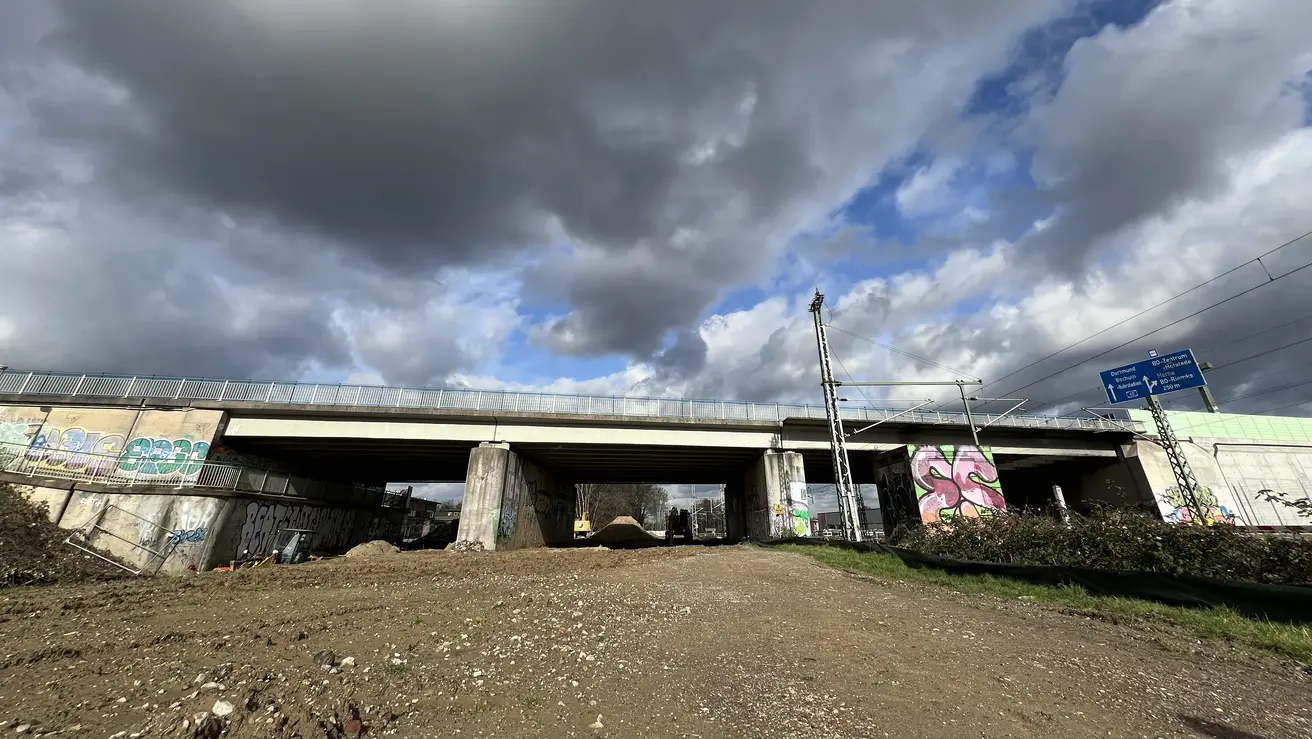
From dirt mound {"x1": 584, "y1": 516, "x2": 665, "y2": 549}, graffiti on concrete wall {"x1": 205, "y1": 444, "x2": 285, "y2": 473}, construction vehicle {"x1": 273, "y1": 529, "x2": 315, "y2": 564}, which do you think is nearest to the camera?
construction vehicle {"x1": 273, "y1": 529, "x2": 315, "y2": 564}

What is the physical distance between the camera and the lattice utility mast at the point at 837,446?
67.5ft

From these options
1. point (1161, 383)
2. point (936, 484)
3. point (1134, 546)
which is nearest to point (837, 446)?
point (936, 484)

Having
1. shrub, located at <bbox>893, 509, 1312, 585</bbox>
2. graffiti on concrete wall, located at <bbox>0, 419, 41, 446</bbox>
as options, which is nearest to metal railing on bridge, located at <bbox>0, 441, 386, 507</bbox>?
graffiti on concrete wall, located at <bbox>0, 419, 41, 446</bbox>

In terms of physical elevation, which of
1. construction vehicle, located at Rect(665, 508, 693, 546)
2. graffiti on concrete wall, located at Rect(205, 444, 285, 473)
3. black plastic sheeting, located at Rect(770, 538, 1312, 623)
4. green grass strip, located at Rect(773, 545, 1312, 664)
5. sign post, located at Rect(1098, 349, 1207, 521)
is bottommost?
green grass strip, located at Rect(773, 545, 1312, 664)

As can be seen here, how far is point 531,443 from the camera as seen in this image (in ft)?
88.4

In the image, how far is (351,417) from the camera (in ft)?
81.0

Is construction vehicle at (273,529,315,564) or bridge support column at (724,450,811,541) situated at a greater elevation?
bridge support column at (724,450,811,541)

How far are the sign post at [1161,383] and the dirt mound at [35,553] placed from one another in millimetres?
41373

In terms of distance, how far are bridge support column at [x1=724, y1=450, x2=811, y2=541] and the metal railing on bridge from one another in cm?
2633

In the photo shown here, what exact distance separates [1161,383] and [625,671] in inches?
1199

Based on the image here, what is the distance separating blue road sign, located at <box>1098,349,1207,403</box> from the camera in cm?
2225

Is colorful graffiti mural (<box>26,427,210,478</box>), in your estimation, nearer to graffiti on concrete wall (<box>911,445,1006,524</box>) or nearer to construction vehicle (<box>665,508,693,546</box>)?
construction vehicle (<box>665,508,693,546</box>)

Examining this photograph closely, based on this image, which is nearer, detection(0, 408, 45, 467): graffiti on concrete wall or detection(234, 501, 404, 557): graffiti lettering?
detection(0, 408, 45, 467): graffiti on concrete wall

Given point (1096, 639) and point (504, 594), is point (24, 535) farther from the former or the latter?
point (1096, 639)
